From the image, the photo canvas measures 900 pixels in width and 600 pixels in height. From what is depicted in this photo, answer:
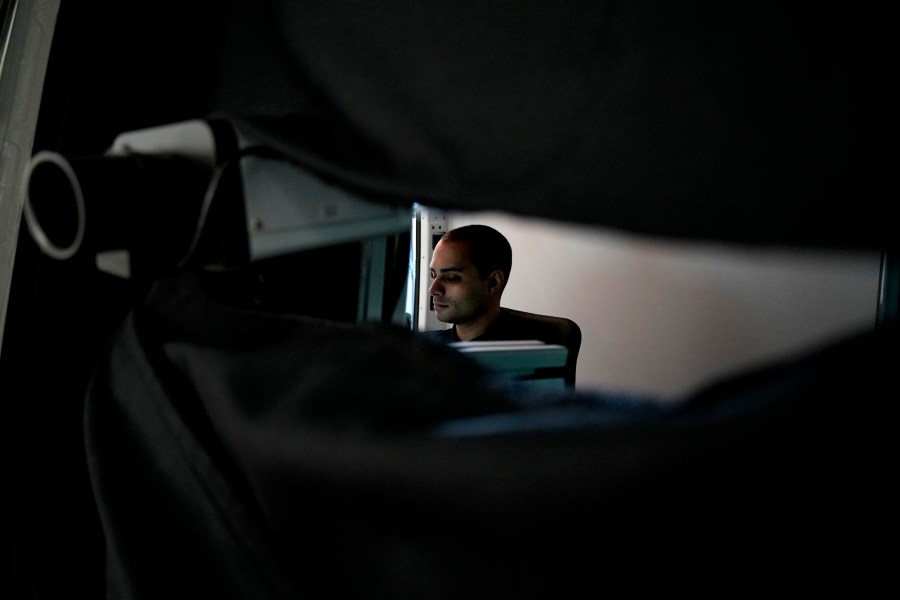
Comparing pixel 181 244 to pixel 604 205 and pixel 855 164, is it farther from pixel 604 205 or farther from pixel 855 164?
pixel 855 164

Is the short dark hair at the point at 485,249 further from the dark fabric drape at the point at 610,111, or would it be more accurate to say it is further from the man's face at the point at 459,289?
the dark fabric drape at the point at 610,111

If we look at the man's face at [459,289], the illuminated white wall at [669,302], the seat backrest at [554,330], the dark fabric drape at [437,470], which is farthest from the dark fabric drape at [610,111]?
the seat backrest at [554,330]

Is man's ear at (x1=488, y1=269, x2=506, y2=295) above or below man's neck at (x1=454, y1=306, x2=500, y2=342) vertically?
above

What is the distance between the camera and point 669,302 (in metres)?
2.33

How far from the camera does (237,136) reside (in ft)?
1.61

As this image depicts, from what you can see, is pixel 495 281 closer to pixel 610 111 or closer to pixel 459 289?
pixel 459 289

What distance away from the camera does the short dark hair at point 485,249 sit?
1.97 m

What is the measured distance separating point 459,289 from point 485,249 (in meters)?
0.14

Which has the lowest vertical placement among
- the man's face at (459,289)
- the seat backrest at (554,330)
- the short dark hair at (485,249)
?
the seat backrest at (554,330)

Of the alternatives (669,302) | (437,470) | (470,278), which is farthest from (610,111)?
(669,302)

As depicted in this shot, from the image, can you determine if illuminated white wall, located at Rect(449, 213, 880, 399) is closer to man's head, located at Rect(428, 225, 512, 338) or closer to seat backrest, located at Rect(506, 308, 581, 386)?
man's head, located at Rect(428, 225, 512, 338)

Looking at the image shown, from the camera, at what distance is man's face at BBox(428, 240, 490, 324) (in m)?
1.97

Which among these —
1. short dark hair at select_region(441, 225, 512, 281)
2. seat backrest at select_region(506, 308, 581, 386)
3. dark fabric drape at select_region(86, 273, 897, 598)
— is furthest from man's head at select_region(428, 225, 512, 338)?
dark fabric drape at select_region(86, 273, 897, 598)

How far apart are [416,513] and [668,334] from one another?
214 centimetres
